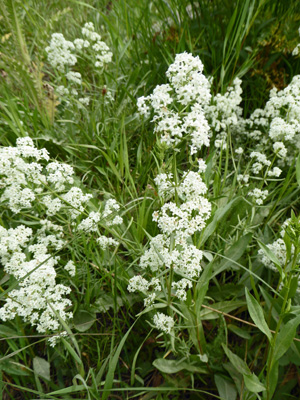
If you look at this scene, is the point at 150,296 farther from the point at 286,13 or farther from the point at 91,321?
the point at 286,13

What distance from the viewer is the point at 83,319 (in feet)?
6.33

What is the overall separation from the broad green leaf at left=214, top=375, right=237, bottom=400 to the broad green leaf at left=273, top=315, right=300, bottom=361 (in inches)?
15.8

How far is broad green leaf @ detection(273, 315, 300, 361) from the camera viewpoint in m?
1.37

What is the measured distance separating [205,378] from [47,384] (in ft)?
2.49

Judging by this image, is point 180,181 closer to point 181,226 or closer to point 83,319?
point 181,226

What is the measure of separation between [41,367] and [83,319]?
285 millimetres

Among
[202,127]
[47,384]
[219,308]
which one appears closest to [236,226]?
[219,308]

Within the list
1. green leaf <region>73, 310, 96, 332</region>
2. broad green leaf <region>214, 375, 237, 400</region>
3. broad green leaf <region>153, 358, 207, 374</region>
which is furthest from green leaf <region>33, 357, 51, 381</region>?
broad green leaf <region>214, 375, 237, 400</region>

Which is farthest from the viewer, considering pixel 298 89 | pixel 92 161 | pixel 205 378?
pixel 92 161

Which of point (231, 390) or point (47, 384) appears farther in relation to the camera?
point (47, 384)

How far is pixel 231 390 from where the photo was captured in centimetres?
170

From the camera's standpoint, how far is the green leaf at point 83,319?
1895 mm

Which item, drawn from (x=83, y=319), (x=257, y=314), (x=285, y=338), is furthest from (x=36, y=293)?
(x=285, y=338)

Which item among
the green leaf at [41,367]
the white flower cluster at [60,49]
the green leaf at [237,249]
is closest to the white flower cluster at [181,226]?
the green leaf at [237,249]
